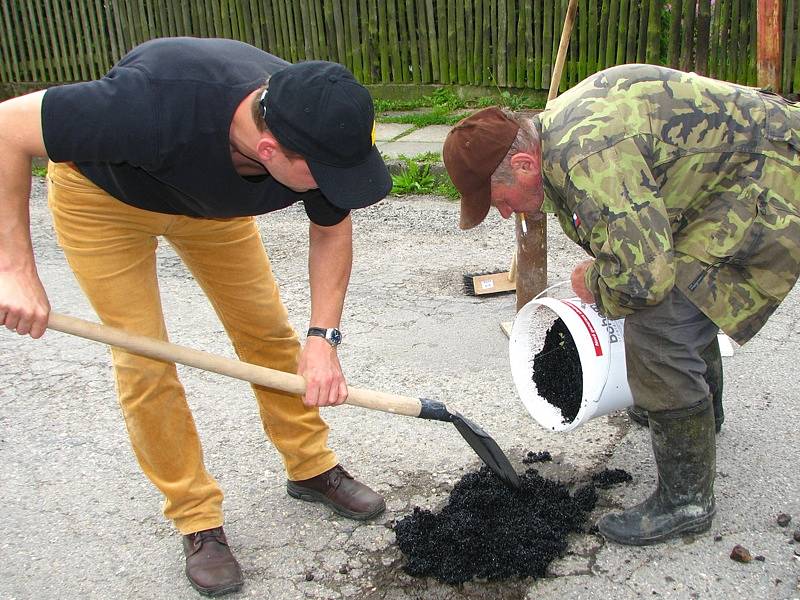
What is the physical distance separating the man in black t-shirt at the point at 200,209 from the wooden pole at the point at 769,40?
3.75m

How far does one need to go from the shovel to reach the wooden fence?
562cm

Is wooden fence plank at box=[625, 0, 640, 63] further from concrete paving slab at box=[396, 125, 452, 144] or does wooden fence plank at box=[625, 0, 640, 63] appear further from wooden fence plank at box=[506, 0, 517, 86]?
concrete paving slab at box=[396, 125, 452, 144]

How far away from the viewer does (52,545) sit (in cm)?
297

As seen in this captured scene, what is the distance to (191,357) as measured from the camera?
248 centimetres

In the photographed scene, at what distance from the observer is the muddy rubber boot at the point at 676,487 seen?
8.66ft

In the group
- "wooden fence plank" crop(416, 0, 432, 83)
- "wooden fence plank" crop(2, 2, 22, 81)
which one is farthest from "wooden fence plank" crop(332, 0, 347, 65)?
"wooden fence plank" crop(2, 2, 22, 81)

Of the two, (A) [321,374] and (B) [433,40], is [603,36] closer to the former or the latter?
(B) [433,40]

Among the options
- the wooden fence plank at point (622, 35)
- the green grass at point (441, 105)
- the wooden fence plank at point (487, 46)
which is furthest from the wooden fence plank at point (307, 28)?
the wooden fence plank at point (622, 35)

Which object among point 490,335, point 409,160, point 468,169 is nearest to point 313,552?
point 468,169

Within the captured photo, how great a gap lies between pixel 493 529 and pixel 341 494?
553mm

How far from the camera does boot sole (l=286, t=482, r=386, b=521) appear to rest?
296 centimetres

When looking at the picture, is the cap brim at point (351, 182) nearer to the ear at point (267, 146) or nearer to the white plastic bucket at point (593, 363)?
the ear at point (267, 146)

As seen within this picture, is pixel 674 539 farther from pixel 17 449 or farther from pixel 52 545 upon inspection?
pixel 17 449

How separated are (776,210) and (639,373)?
0.62 metres
